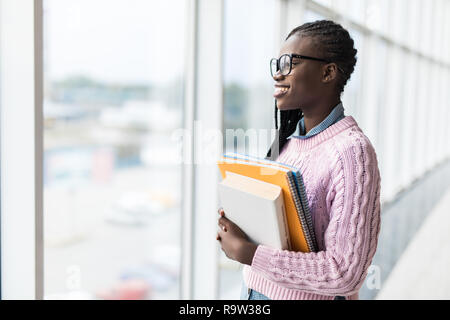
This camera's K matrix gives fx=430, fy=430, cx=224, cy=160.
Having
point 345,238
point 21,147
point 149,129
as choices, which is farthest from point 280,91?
point 149,129

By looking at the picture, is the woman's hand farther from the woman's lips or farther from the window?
the window

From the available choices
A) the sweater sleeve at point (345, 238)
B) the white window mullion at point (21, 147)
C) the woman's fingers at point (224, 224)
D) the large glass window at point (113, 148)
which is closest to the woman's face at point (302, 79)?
the sweater sleeve at point (345, 238)

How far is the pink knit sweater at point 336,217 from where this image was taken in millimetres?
710

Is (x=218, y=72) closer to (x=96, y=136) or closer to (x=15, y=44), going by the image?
(x=96, y=136)

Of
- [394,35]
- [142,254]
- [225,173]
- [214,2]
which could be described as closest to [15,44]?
[225,173]

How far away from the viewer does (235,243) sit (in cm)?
80

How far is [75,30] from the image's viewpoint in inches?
66.9

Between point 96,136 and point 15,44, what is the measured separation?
786mm

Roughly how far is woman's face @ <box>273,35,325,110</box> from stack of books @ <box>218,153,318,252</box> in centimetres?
12

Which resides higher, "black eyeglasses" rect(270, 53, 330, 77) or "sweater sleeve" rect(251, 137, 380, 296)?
"black eyeglasses" rect(270, 53, 330, 77)

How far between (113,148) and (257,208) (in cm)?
140

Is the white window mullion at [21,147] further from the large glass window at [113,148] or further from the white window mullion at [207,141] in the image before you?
the white window mullion at [207,141]

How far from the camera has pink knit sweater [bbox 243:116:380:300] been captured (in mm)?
710

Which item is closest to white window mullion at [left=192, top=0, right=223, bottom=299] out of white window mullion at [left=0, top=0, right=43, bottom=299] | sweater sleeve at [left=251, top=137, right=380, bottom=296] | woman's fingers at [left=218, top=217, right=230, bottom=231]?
white window mullion at [left=0, top=0, right=43, bottom=299]
